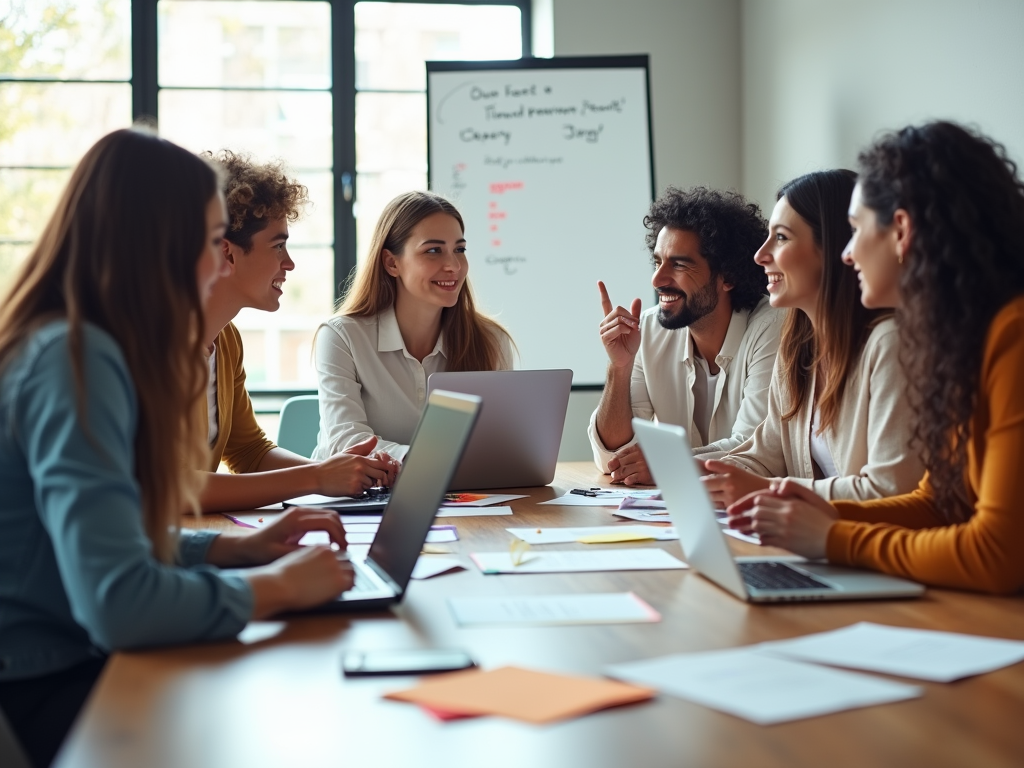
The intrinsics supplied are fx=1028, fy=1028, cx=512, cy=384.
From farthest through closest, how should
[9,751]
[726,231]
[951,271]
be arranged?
[726,231]
[951,271]
[9,751]

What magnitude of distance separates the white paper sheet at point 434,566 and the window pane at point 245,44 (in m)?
3.10

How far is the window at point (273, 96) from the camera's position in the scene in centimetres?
398

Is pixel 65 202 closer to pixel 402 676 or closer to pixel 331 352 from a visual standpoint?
pixel 402 676

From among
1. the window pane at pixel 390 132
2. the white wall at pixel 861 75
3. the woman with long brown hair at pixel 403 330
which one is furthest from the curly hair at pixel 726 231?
the window pane at pixel 390 132

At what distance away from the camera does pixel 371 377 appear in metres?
2.78

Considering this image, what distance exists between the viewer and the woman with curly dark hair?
1.28 metres

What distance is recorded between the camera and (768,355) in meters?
2.68

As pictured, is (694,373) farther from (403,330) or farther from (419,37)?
(419,37)

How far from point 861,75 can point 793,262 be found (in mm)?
1317

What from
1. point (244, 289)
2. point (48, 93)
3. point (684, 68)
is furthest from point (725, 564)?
point (48, 93)

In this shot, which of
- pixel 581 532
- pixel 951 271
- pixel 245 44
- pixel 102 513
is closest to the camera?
pixel 102 513

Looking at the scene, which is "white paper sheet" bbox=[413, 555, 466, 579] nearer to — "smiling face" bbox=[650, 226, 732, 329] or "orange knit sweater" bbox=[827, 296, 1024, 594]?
"orange knit sweater" bbox=[827, 296, 1024, 594]

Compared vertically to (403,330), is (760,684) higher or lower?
lower

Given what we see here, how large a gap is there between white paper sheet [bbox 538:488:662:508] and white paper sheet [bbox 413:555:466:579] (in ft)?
1.80
